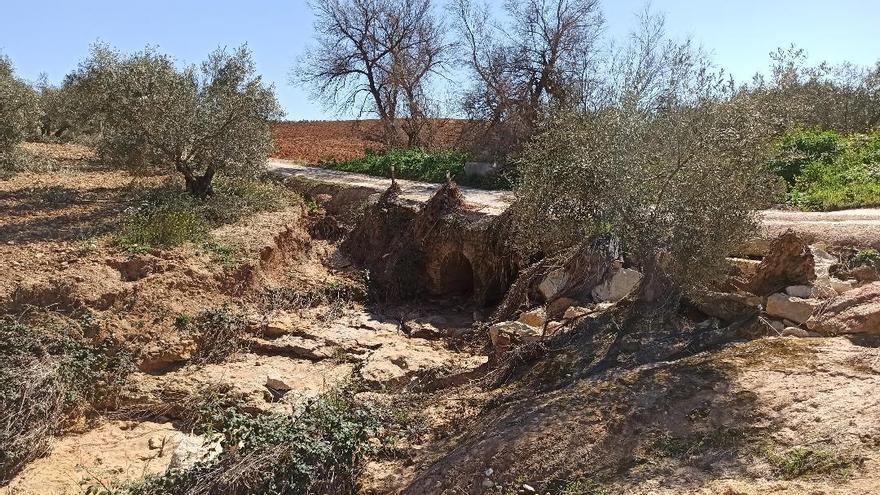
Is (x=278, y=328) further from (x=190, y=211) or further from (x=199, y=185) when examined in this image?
(x=199, y=185)

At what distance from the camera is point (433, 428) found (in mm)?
7648

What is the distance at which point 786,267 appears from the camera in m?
7.83

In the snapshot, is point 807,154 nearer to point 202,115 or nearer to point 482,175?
point 482,175

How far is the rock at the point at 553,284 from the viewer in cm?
1003

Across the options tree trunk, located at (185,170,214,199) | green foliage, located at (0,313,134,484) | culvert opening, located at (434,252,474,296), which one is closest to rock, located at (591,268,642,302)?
culvert opening, located at (434,252,474,296)

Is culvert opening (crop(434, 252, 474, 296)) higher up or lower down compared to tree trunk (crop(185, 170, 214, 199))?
lower down

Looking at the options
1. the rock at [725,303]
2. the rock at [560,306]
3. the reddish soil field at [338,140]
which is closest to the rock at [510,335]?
the rock at [560,306]

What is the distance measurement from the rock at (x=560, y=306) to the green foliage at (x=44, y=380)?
5600mm

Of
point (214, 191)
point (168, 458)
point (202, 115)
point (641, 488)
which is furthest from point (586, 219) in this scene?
point (214, 191)

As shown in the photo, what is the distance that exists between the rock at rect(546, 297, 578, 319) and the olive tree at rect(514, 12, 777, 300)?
1.96 meters

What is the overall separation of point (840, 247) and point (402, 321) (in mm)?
6912

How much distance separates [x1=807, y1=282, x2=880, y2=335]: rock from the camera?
20.2ft

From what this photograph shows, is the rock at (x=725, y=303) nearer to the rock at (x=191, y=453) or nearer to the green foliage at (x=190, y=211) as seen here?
the rock at (x=191, y=453)

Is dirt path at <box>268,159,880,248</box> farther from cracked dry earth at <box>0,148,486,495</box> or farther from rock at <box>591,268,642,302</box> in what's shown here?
cracked dry earth at <box>0,148,486,495</box>
